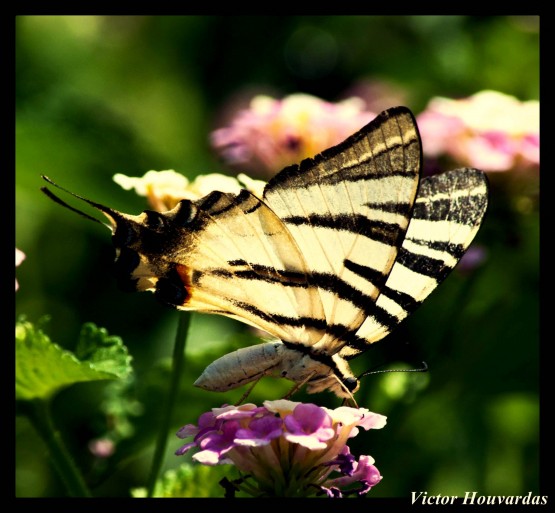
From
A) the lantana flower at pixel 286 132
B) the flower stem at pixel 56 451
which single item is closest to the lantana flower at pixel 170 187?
the flower stem at pixel 56 451

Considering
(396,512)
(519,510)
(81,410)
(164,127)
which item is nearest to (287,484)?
(396,512)

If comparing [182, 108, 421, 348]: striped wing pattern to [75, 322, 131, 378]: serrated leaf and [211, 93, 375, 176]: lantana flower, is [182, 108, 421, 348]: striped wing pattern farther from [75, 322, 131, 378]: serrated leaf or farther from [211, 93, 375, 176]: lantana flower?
[211, 93, 375, 176]: lantana flower

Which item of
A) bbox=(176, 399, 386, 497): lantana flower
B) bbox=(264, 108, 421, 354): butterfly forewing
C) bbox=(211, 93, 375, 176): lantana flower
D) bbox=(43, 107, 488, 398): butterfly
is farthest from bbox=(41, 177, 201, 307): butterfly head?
bbox=(211, 93, 375, 176): lantana flower

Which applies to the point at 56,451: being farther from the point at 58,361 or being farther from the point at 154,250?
the point at 154,250

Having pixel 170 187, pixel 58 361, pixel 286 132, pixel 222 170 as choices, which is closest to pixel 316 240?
pixel 170 187

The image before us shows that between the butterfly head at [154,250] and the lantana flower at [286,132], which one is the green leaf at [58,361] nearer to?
the butterfly head at [154,250]
